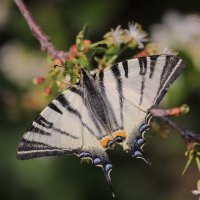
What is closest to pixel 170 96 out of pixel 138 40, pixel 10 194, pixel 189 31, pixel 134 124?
pixel 189 31

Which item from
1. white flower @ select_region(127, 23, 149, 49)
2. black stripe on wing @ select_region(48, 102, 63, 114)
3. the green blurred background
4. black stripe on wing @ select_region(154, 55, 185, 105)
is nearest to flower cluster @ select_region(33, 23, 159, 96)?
white flower @ select_region(127, 23, 149, 49)

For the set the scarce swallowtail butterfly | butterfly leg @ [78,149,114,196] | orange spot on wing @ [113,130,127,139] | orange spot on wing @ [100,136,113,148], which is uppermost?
the scarce swallowtail butterfly

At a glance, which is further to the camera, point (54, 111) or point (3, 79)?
point (3, 79)

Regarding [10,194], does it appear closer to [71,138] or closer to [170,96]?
[170,96]

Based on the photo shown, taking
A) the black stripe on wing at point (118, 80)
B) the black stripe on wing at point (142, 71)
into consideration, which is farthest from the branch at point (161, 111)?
the black stripe on wing at point (118, 80)

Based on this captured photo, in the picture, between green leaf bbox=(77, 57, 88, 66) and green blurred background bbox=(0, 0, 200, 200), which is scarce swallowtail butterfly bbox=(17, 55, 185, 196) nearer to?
green leaf bbox=(77, 57, 88, 66)

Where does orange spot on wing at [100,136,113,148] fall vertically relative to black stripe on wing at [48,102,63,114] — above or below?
below

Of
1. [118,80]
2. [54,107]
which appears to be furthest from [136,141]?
[54,107]
